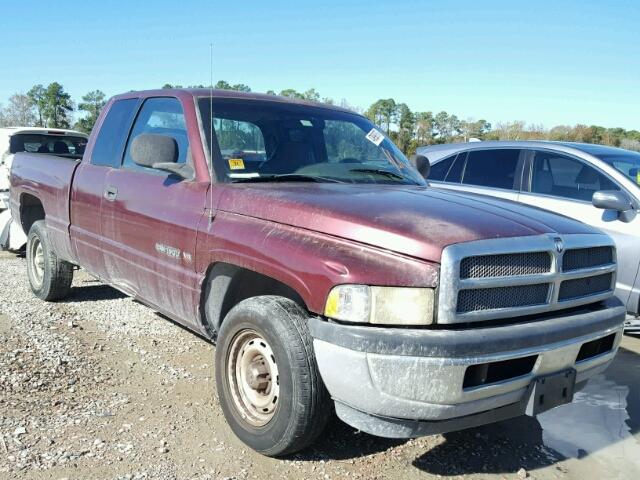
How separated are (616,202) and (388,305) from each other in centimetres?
390

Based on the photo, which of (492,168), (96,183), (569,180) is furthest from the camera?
(492,168)

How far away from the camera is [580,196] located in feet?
20.5

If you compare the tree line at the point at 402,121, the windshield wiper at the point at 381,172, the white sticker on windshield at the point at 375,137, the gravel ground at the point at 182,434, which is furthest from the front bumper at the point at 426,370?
the tree line at the point at 402,121

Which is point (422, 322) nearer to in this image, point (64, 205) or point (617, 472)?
point (617, 472)

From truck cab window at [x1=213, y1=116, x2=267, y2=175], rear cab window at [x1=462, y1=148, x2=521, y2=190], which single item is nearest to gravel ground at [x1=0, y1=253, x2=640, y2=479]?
truck cab window at [x1=213, y1=116, x2=267, y2=175]

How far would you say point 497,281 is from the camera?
2.73m

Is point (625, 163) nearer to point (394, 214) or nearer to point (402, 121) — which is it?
point (394, 214)

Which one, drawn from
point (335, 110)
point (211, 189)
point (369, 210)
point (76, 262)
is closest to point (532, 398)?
point (369, 210)

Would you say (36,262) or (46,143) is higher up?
(46,143)

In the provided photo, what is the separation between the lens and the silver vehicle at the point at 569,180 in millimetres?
5598

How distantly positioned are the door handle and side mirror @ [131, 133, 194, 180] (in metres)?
0.78

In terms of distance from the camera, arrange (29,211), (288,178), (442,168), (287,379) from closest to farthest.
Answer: (287,379) < (288,178) < (29,211) < (442,168)

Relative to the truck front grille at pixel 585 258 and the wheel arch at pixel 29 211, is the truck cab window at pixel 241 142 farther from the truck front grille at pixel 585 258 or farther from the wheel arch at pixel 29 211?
the wheel arch at pixel 29 211

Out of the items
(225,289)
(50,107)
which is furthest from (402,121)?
(225,289)
